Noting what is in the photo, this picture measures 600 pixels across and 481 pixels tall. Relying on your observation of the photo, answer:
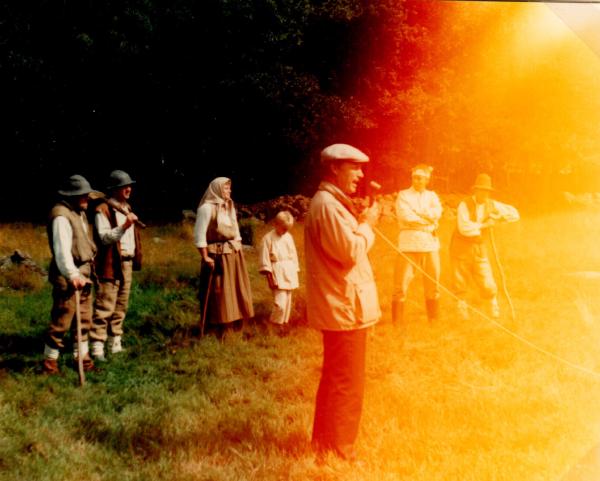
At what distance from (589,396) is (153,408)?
357cm

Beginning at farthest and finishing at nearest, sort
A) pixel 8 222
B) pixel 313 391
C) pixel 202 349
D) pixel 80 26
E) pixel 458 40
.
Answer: pixel 8 222 → pixel 458 40 → pixel 80 26 → pixel 202 349 → pixel 313 391

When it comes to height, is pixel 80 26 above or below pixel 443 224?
above

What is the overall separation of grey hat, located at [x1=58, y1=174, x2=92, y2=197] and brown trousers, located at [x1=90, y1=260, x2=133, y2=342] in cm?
117

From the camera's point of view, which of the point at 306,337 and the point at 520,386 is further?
the point at 306,337

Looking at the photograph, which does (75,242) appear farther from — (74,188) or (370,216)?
(370,216)

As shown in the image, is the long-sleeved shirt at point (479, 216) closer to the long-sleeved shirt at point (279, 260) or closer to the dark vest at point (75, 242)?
the long-sleeved shirt at point (279, 260)

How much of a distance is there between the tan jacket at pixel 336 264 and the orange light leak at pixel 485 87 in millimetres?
11288

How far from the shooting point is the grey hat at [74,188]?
5.70m

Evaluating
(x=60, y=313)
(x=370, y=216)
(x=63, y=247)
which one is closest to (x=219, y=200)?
(x=63, y=247)

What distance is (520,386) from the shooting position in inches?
205

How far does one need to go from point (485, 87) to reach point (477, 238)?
891cm

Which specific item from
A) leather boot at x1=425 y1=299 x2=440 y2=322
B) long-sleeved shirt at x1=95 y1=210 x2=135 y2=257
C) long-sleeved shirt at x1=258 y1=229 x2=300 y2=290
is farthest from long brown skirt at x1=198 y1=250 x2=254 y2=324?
leather boot at x1=425 y1=299 x2=440 y2=322

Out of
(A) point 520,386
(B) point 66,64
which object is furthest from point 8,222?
(A) point 520,386

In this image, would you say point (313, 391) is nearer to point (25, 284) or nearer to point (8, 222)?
point (25, 284)
